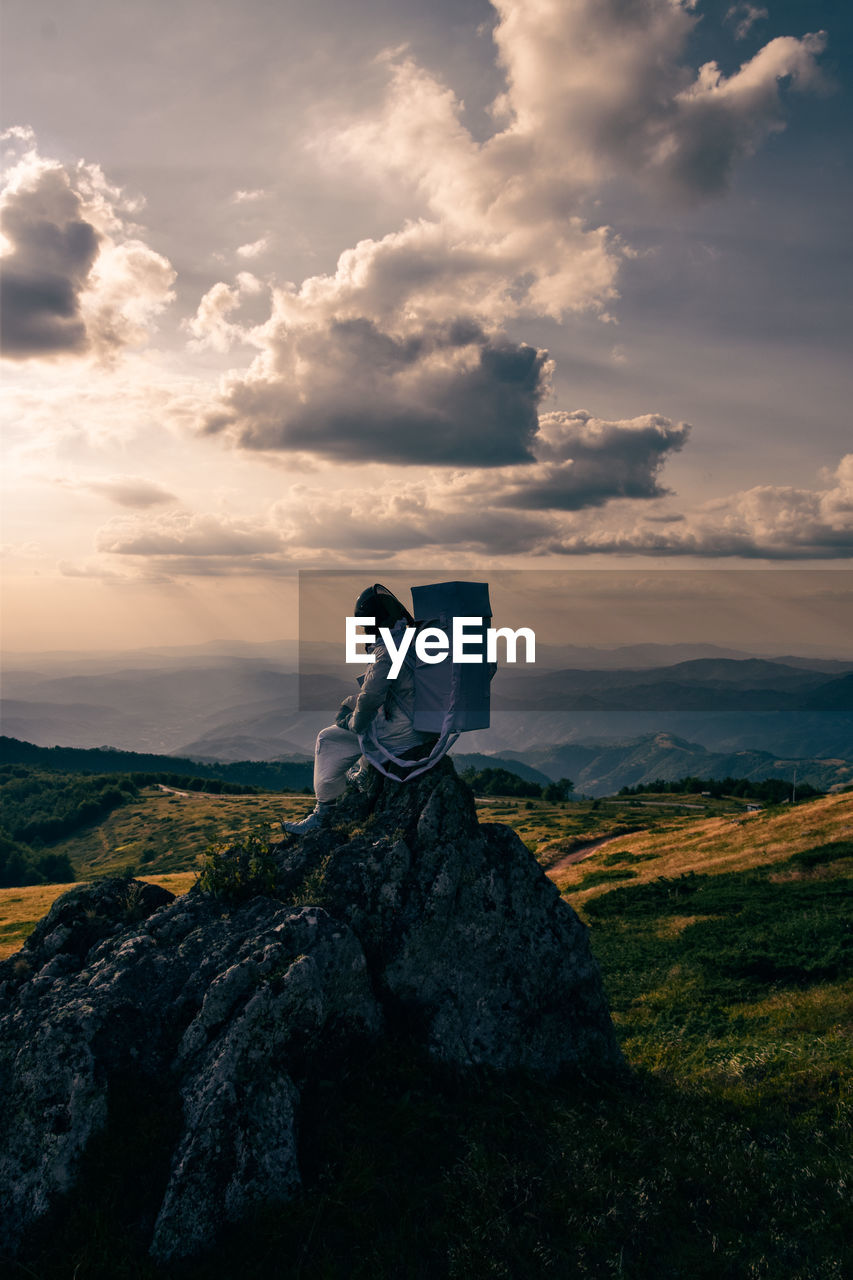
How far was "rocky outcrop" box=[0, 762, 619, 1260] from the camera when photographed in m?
8.10

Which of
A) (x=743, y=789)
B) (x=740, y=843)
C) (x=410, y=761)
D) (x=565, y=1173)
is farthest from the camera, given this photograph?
(x=743, y=789)

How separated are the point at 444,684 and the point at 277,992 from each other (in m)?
5.50

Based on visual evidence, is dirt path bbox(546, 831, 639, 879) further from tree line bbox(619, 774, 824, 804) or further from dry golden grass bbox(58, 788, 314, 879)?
dry golden grass bbox(58, 788, 314, 879)

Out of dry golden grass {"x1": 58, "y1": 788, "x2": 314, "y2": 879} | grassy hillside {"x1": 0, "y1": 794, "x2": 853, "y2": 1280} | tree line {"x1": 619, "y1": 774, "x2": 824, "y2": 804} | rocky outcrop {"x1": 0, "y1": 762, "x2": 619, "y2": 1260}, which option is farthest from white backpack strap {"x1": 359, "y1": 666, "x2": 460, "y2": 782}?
dry golden grass {"x1": 58, "y1": 788, "x2": 314, "y2": 879}

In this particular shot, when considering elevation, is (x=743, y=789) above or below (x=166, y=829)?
above

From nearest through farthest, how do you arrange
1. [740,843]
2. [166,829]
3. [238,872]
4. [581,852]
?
[238,872]
[740,843]
[581,852]
[166,829]

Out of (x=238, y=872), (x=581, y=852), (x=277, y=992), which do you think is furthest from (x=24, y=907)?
(x=277, y=992)

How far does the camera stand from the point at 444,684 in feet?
41.4

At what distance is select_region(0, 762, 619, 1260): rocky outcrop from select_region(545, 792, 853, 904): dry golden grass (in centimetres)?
2226

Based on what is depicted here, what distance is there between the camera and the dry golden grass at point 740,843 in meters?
33.4

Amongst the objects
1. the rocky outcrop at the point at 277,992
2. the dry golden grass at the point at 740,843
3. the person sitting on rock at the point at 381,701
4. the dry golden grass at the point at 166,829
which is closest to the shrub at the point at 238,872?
the rocky outcrop at the point at 277,992

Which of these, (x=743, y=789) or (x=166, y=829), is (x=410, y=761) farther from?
(x=166, y=829)

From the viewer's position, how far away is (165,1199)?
25.5 feet

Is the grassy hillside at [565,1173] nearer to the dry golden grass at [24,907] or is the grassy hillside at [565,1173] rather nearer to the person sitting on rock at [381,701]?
the person sitting on rock at [381,701]
